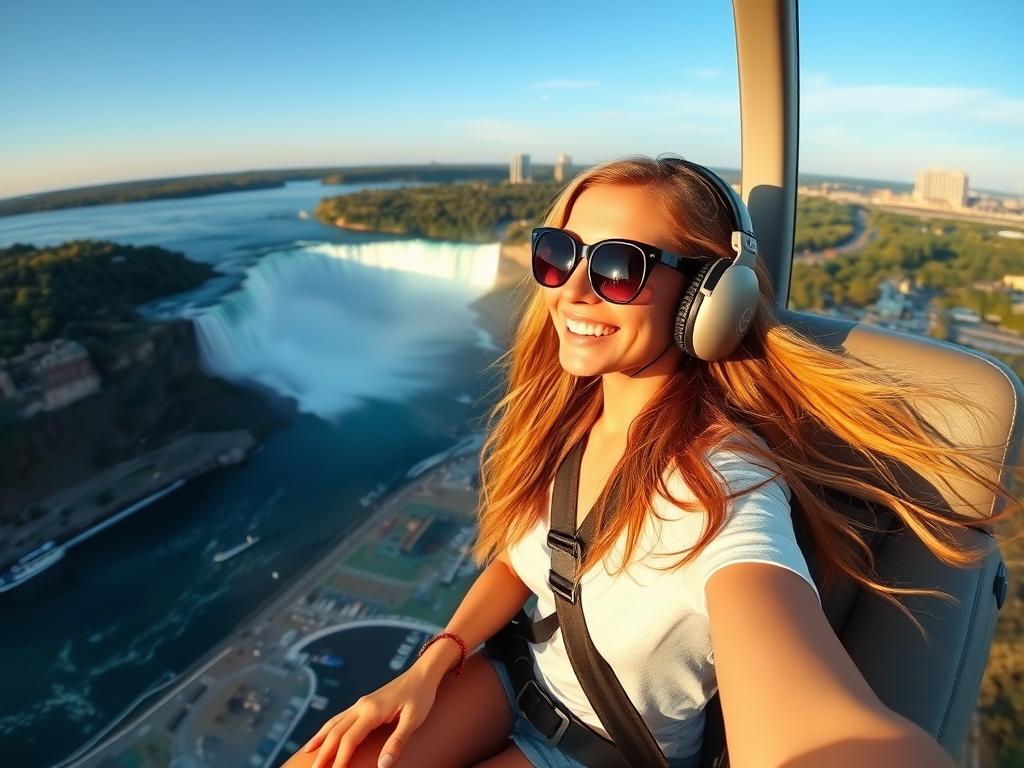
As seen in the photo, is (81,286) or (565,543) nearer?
(565,543)

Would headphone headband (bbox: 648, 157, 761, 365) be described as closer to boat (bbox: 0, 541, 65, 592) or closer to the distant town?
the distant town

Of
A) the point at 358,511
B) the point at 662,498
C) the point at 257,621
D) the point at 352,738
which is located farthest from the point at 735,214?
the point at 358,511

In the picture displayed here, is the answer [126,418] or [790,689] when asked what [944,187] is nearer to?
[790,689]

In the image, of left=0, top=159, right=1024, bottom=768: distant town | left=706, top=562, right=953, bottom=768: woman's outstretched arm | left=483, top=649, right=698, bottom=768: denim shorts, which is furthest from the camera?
left=0, top=159, right=1024, bottom=768: distant town

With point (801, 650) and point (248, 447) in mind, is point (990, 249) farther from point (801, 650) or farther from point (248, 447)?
point (248, 447)

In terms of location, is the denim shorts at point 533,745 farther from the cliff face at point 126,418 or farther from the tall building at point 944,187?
the cliff face at point 126,418

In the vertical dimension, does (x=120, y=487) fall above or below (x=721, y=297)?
below

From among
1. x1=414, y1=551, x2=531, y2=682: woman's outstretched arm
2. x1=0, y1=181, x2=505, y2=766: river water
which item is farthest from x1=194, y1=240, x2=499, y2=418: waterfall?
x1=414, y1=551, x2=531, y2=682: woman's outstretched arm
